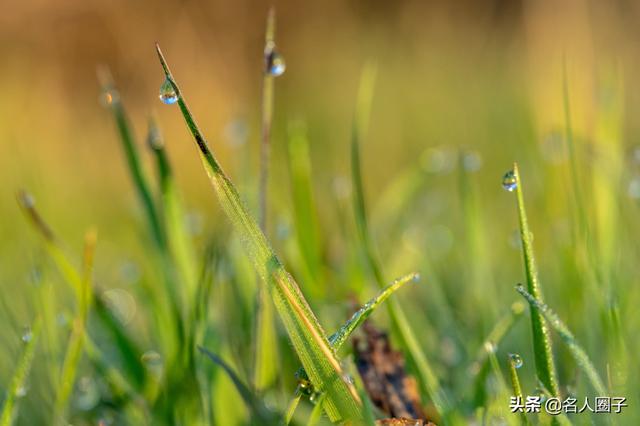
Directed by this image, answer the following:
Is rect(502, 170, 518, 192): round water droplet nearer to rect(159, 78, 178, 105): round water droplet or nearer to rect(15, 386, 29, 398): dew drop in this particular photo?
rect(159, 78, 178, 105): round water droplet

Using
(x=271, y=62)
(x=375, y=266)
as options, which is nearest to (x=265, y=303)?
(x=375, y=266)

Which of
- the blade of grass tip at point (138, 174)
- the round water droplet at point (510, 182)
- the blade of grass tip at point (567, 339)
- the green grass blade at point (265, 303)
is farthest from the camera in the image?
the blade of grass tip at point (138, 174)

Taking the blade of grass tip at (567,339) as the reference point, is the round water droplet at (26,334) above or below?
above

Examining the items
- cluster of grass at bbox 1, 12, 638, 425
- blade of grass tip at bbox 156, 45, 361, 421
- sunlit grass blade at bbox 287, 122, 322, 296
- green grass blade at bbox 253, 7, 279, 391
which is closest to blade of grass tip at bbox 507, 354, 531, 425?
cluster of grass at bbox 1, 12, 638, 425

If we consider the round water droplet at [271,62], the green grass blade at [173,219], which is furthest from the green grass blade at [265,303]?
the green grass blade at [173,219]

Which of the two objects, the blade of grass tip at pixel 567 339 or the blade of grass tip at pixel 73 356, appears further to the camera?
the blade of grass tip at pixel 73 356

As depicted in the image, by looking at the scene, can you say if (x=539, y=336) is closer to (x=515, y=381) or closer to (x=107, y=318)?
(x=515, y=381)

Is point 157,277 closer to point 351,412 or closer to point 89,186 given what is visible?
point 351,412

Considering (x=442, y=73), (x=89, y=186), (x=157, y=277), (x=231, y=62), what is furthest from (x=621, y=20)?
(x=157, y=277)

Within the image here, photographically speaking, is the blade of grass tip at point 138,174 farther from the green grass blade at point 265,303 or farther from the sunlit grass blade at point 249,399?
the sunlit grass blade at point 249,399
